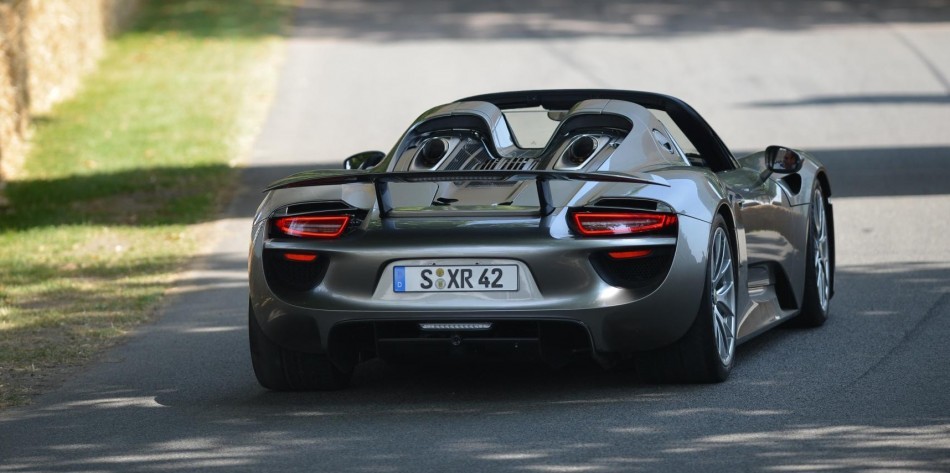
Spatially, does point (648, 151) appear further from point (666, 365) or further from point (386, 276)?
point (386, 276)

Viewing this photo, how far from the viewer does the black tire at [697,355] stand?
6.60 metres

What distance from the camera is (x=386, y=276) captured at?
6.40 m

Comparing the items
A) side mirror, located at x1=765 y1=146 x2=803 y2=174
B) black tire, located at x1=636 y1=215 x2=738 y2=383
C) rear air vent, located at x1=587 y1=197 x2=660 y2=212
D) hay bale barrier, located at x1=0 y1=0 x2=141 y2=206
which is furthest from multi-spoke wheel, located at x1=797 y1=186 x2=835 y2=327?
hay bale barrier, located at x1=0 y1=0 x2=141 y2=206

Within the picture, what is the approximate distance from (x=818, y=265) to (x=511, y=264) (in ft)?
8.90

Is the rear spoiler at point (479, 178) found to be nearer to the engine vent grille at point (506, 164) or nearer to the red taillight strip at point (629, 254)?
the red taillight strip at point (629, 254)

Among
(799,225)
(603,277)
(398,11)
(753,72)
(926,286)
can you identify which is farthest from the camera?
(398,11)

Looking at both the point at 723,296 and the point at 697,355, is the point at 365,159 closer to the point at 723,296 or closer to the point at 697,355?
the point at 723,296

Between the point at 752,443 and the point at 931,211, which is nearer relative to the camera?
the point at 752,443

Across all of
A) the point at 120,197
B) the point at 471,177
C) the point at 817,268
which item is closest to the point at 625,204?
the point at 471,177

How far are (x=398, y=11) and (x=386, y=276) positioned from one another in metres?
23.0

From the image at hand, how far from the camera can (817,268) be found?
332 inches

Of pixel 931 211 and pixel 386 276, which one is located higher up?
pixel 386 276

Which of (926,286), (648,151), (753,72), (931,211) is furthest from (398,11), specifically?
(648,151)

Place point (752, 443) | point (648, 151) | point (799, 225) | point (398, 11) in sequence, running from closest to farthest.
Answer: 1. point (752, 443)
2. point (648, 151)
3. point (799, 225)
4. point (398, 11)
